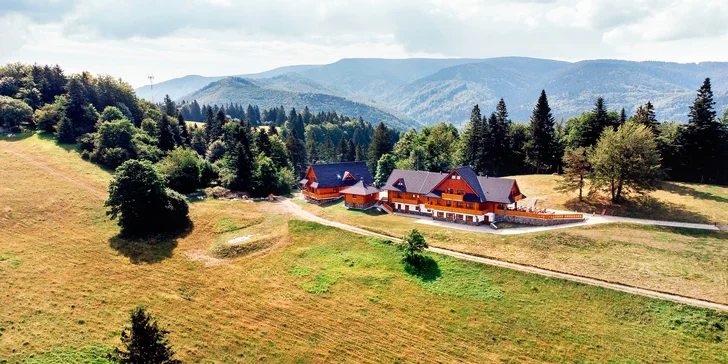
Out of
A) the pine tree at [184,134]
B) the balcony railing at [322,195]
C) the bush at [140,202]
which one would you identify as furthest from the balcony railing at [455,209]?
the pine tree at [184,134]

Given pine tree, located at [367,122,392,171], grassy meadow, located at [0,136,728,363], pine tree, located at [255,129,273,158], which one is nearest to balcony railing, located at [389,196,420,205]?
grassy meadow, located at [0,136,728,363]

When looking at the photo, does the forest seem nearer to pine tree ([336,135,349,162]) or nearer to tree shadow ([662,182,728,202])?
tree shadow ([662,182,728,202])

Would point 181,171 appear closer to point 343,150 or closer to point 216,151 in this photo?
point 216,151

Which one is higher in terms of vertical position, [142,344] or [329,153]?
[329,153]

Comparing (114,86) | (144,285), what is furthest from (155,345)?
(114,86)

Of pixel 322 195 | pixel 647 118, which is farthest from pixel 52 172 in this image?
pixel 647 118

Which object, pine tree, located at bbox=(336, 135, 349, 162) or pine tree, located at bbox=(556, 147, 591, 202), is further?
pine tree, located at bbox=(336, 135, 349, 162)

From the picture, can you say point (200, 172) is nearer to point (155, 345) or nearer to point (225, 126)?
point (225, 126)
